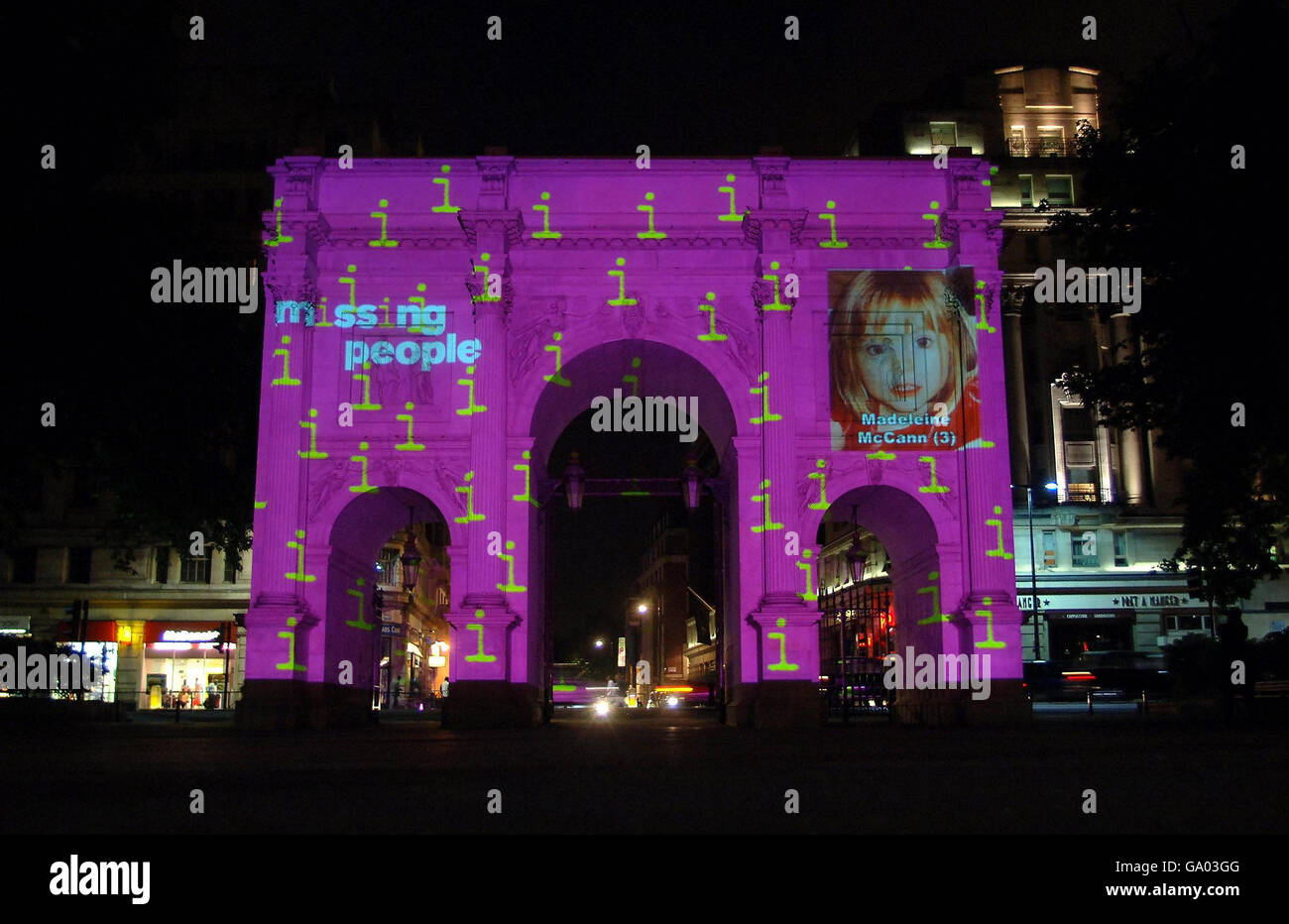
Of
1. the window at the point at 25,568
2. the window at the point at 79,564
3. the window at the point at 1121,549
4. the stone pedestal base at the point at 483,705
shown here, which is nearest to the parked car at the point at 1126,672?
the window at the point at 1121,549

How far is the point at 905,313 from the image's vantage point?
2881 centimetres

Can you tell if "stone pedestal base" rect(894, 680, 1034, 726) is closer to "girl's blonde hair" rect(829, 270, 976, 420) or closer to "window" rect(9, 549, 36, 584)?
"girl's blonde hair" rect(829, 270, 976, 420)

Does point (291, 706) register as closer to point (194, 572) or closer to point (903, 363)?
point (903, 363)

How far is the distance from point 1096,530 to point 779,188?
33.9 metres

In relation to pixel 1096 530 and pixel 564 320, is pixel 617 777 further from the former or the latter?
pixel 1096 530

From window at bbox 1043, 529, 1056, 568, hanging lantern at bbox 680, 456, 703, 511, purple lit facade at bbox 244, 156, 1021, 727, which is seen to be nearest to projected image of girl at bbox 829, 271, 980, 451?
purple lit facade at bbox 244, 156, 1021, 727

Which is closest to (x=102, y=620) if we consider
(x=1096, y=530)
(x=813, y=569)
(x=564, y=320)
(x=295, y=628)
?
(x=295, y=628)

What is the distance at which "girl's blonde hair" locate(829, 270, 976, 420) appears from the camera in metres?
28.7

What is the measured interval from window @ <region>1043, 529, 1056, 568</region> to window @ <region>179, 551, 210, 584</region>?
36.5m

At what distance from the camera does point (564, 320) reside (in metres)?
29.0

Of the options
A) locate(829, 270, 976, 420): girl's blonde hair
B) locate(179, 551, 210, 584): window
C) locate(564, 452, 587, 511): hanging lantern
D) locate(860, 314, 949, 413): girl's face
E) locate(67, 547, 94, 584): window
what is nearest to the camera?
locate(860, 314, 949, 413): girl's face

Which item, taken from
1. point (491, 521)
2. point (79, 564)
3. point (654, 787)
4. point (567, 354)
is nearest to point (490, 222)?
point (567, 354)

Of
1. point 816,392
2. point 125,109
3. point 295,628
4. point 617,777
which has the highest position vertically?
point 125,109
